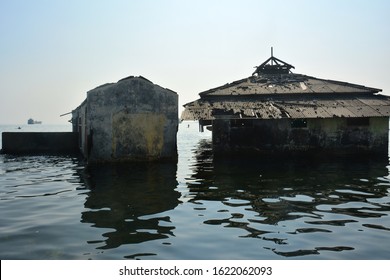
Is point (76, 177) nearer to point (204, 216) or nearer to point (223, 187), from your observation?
point (223, 187)

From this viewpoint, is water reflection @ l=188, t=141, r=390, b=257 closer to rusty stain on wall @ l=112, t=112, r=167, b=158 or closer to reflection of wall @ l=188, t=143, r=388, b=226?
reflection of wall @ l=188, t=143, r=388, b=226

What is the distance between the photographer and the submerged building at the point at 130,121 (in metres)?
15.8

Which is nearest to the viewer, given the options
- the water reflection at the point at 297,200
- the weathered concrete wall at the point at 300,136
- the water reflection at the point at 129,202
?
the water reflection at the point at 297,200

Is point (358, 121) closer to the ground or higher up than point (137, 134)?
higher up

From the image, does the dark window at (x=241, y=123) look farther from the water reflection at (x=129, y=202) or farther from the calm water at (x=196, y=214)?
the water reflection at (x=129, y=202)

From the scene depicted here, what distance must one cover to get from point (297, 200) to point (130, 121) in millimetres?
9337

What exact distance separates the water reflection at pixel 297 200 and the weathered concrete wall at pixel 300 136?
237cm

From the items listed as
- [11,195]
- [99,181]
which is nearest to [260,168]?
[99,181]

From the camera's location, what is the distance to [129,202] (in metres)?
9.06

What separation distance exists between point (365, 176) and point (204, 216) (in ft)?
26.7

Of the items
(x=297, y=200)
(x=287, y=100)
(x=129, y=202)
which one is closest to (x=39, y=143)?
(x=287, y=100)

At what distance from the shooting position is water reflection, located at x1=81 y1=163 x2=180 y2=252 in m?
6.53

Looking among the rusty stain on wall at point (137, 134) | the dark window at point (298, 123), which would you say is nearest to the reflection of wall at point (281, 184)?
the dark window at point (298, 123)

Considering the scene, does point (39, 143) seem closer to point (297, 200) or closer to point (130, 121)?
point (130, 121)
